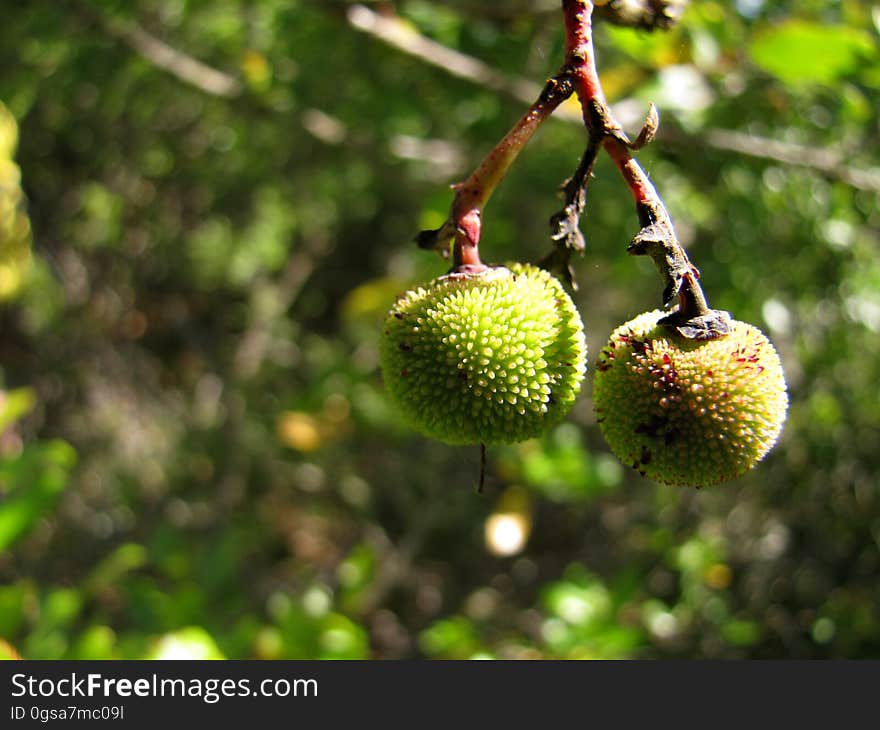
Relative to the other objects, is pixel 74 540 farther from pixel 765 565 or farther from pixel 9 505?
pixel 765 565

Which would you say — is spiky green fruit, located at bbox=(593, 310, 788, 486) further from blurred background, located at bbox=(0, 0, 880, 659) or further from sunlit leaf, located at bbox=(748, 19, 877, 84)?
sunlit leaf, located at bbox=(748, 19, 877, 84)

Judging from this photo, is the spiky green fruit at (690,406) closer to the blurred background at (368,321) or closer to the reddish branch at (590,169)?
the reddish branch at (590,169)

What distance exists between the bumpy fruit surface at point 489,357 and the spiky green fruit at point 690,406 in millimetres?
76

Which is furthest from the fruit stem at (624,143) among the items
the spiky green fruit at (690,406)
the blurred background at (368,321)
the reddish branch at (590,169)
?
the blurred background at (368,321)

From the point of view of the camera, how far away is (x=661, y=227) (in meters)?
0.84

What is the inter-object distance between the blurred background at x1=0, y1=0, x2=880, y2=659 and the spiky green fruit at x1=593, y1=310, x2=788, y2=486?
0.50m

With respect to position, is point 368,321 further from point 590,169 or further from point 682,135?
point 590,169

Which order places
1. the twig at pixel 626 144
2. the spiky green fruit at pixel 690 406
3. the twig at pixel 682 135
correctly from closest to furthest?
1. the twig at pixel 626 144
2. the spiky green fruit at pixel 690 406
3. the twig at pixel 682 135

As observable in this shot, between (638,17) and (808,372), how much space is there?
200 cm

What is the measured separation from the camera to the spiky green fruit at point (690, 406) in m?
0.97

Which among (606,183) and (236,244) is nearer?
(606,183)

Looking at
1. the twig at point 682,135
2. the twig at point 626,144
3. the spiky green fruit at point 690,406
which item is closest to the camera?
the twig at point 626,144

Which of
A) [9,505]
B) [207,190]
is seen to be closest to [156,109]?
[207,190]

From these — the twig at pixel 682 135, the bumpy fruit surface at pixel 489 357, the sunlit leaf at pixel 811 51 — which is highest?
the twig at pixel 682 135
